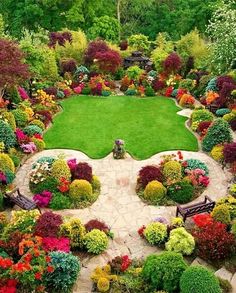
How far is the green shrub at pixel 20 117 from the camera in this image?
84.3 feet

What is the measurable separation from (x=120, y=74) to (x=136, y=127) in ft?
34.1

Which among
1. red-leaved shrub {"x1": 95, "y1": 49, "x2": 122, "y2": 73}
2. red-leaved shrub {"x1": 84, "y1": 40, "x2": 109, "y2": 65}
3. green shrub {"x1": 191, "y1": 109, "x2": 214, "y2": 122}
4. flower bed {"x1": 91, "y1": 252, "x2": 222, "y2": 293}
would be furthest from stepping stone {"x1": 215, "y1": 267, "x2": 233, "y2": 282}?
red-leaved shrub {"x1": 84, "y1": 40, "x2": 109, "y2": 65}

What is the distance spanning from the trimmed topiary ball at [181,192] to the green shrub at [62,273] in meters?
6.51

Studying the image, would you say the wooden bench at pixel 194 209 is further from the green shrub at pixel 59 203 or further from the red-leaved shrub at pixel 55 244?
the red-leaved shrub at pixel 55 244

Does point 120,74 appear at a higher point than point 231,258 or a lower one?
lower

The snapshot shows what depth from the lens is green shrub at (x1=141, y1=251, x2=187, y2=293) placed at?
14227 mm

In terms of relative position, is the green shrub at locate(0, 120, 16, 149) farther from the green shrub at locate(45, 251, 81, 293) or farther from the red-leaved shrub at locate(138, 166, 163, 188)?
the green shrub at locate(45, 251, 81, 293)

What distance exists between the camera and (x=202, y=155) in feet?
77.3

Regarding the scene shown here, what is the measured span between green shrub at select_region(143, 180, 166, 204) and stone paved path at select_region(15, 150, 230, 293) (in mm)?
379

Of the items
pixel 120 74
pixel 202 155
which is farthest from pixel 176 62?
pixel 202 155

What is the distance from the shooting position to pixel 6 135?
22875 mm

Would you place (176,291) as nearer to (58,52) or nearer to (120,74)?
(120,74)

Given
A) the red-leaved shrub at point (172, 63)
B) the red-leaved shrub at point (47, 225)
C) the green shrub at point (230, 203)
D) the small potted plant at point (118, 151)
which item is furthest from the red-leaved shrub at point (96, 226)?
the red-leaved shrub at point (172, 63)

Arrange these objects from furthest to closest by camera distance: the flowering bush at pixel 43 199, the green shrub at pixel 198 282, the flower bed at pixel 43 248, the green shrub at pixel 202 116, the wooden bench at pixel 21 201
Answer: the green shrub at pixel 202 116 < the flowering bush at pixel 43 199 < the wooden bench at pixel 21 201 < the green shrub at pixel 198 282 < the flower bed at pixel 43 248
